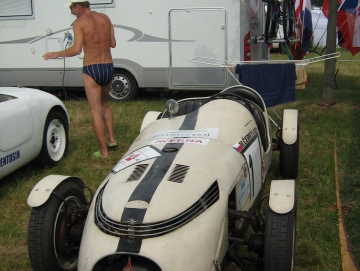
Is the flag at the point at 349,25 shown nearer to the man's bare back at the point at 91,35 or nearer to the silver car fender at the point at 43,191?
the man's bare back at the point at 91,35

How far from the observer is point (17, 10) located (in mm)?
10148

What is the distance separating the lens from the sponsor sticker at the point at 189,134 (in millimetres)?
3896

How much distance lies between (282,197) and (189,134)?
3.22 ft

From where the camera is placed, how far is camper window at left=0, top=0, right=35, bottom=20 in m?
10.1

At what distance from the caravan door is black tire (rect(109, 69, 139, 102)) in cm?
96

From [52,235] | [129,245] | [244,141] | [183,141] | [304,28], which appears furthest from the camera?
[304,28]

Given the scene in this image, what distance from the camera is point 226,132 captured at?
4.00m

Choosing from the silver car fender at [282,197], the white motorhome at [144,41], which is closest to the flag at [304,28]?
the white motorhome at [144,41]

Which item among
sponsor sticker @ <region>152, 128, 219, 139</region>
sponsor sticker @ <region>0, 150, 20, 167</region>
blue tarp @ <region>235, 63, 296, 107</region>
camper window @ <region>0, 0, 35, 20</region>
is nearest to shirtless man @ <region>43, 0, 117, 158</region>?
sponsor sticker @ <region>0, 150, 20, 167</region>

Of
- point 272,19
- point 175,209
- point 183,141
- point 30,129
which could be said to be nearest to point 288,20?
point 272,19

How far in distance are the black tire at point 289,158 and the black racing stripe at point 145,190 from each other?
1898 mm

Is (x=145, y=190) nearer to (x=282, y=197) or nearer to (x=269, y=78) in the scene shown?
(x=282, y=197)

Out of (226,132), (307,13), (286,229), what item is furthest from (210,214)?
(307,13)

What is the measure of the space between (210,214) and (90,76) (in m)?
3.67
